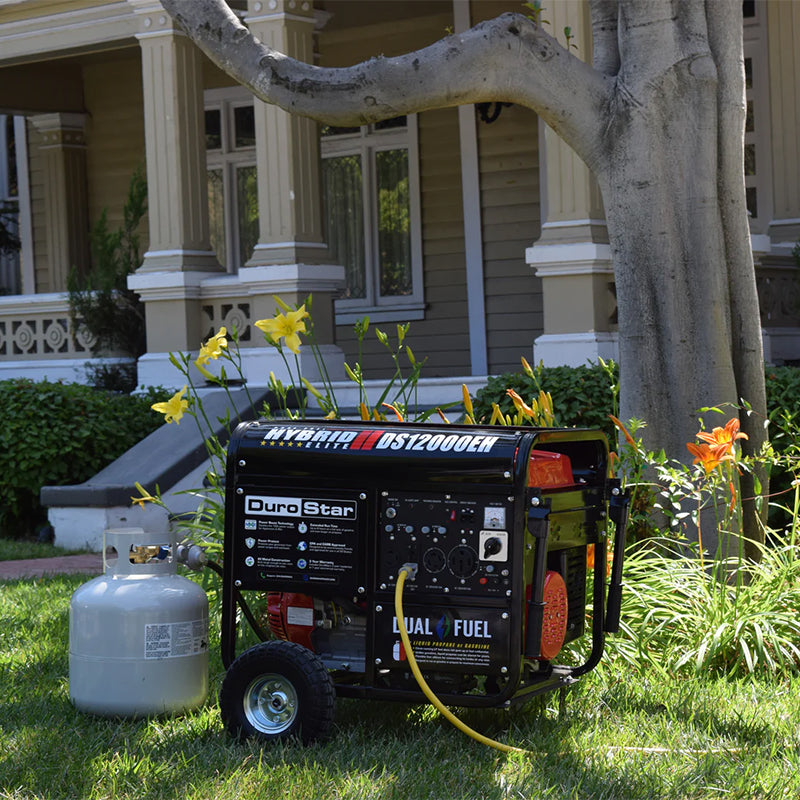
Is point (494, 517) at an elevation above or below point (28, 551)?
above

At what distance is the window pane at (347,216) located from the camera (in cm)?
1473

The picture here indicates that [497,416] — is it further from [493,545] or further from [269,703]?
[269,703]

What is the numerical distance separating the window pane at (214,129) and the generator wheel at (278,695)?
A: 479 inches

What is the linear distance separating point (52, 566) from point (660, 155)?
4.94 metres

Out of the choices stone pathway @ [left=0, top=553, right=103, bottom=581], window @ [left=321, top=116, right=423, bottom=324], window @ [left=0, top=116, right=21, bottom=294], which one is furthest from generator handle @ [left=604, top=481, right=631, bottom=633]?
window @ [left=0, top=116, right=21, bottom=294]

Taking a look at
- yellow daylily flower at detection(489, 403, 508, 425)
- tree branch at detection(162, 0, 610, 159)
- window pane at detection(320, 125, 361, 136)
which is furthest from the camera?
window pane at detection(320, 125, 361, 136)

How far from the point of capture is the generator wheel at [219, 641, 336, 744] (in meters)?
4.02

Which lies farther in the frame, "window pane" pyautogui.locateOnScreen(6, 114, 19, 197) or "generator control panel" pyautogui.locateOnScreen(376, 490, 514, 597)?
"window pane" pyautogui.locateOnScreen(6, 114, 19, 197)

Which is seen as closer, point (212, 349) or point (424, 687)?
point (424, 687)

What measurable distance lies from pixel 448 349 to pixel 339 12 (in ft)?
12.1

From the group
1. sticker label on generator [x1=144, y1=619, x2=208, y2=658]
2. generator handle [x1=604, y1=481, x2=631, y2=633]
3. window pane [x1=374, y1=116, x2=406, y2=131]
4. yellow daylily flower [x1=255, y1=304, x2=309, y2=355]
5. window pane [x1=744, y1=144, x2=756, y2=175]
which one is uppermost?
window pane [x1=374, y1=116, x2=406, y2=131]

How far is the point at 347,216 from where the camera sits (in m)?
14.9

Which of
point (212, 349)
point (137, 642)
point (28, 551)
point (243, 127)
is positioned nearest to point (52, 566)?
point (28, 551)

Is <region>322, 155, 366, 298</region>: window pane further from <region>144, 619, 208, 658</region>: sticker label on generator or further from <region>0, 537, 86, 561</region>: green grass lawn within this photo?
<region>144, 619, 208, 658</region>: sticker label on generator
